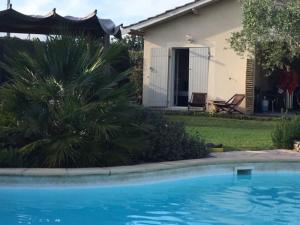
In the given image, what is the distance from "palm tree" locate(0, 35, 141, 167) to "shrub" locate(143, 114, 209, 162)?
→ 0.41 metres

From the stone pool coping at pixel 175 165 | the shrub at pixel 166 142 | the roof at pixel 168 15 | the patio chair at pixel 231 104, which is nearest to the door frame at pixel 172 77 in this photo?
the roof at pixel 168 15

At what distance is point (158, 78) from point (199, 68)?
1.61 m

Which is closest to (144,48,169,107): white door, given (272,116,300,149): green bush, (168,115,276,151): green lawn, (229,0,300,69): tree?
(168,115,276,151): green lawn

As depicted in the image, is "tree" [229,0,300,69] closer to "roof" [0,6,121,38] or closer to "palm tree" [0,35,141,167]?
"roof" [0,6,121,38]

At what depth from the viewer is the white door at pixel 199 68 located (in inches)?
802

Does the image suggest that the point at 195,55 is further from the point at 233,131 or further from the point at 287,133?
the point at 287,133

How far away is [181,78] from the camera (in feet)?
71.8

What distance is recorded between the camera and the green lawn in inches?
494

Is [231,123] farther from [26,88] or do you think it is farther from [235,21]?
[26,88]

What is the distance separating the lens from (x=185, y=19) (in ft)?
67.8

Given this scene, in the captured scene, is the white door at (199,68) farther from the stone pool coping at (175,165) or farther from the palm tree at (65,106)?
the palm tree at (65,106)

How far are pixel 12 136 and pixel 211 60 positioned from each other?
11.9 metres

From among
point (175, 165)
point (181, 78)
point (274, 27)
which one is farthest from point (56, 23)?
point (175, 165)

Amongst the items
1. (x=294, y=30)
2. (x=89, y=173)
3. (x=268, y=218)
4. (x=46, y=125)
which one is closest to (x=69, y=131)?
(x=46, y=125)
